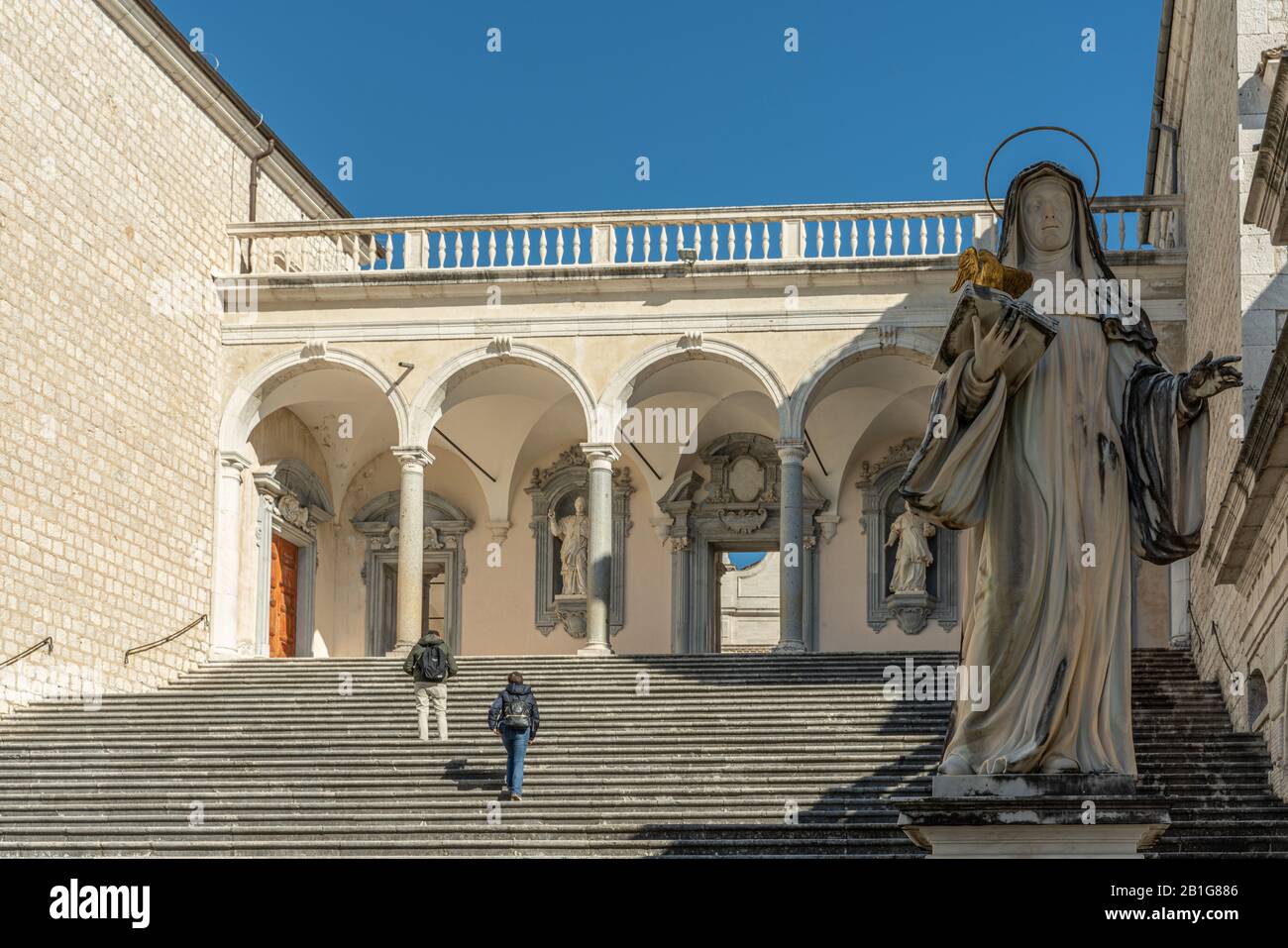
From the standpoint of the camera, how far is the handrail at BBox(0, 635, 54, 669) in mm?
18828

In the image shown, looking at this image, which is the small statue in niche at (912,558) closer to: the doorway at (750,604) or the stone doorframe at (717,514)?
the stone doorframe at (717,514)

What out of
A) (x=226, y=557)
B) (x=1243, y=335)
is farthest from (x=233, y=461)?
(x=1243, y=335)

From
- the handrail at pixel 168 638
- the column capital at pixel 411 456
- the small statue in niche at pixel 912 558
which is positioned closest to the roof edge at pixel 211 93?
the column capital at pixel 411 456

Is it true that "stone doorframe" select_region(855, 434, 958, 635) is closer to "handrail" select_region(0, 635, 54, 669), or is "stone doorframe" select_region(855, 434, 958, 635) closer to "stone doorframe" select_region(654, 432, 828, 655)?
"stone doorframe" select_region(654, 432, 828, 655)

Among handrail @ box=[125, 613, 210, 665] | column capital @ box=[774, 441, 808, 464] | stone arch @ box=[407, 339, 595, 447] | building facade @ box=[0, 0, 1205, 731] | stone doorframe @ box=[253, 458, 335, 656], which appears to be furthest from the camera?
stone doorframe @ box=[253, 458, 335, 656]

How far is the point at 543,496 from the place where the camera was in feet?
90.0

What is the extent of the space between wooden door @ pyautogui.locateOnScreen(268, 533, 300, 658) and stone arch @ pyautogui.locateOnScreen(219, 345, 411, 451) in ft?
7.76

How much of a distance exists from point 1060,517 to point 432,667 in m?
11.9

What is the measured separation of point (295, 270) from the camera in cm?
2550

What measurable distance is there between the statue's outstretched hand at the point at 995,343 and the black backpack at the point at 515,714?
9692mm

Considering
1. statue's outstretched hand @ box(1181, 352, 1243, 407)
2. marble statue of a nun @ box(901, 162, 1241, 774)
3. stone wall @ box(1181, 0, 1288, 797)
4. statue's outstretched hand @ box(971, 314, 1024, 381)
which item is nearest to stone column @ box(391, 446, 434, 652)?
stone wall @ box(1181, 0, 1288, 797)
